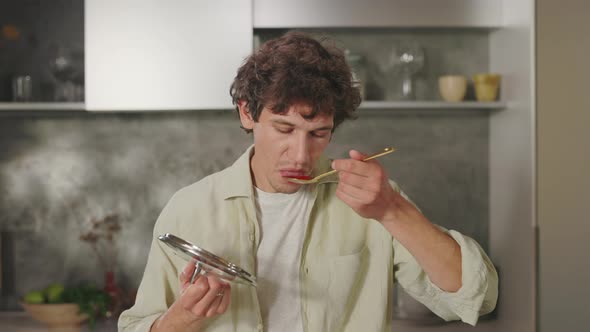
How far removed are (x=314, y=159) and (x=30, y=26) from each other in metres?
2.02

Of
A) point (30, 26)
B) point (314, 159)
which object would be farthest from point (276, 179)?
point (30, 26)

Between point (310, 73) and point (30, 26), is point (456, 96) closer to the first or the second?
point (310, 73)

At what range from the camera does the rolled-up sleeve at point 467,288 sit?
130 centimetres

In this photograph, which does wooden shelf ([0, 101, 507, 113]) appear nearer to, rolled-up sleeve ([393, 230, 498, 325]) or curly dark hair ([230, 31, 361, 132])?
curly dark hair ([230, 31, 361, 132])

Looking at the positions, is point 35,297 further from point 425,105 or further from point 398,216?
point 398,216

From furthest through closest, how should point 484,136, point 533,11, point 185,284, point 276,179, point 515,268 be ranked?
point 484,136 → point 515,268 → point 533,11 → point 276,179 → point 185,284

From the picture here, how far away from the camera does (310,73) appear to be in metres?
1.41

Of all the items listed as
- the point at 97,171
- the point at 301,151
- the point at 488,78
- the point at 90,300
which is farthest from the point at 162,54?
the point at 301,151

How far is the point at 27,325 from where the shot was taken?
271 cm

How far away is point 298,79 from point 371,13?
4.57ft

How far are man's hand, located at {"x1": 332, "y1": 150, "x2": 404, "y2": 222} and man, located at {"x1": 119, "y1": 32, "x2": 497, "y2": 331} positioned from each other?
0.08 metres

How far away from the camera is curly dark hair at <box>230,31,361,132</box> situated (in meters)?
1.38

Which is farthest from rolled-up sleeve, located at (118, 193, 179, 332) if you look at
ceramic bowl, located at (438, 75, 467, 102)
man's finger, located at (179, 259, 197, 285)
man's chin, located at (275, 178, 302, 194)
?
ceramic bowl, located at (438, 75, 467, 102)

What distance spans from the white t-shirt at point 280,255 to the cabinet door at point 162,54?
1.11m
